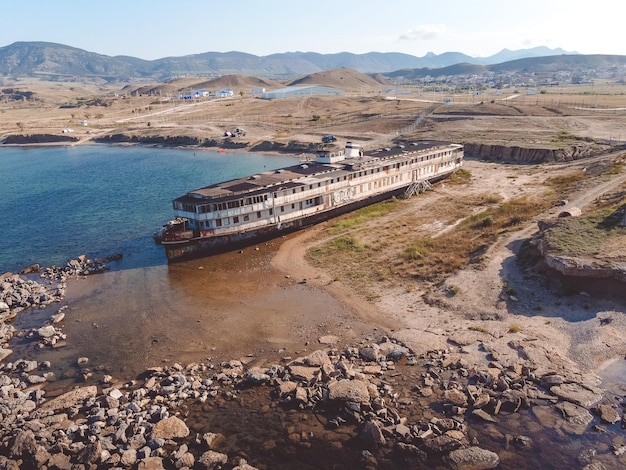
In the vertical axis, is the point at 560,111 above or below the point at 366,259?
above

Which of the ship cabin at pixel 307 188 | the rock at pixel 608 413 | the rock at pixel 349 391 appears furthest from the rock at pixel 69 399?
the rock at pixel 608 413

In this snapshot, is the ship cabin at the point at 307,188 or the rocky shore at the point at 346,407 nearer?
the rocky shore at the point at 346,407

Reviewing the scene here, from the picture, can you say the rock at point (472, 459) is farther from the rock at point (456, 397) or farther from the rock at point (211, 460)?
the rock at point (211, 460)

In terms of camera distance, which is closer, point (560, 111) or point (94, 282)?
point (94, 282)

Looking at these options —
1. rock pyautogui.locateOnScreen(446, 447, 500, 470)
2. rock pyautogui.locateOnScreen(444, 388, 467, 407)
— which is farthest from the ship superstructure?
rock pyautogui.locateOnScreen(446, 447, 500, 470)

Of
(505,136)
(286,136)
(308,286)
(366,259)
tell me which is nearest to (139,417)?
(308,286)

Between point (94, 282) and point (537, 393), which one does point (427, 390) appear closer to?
point (537, 393)
